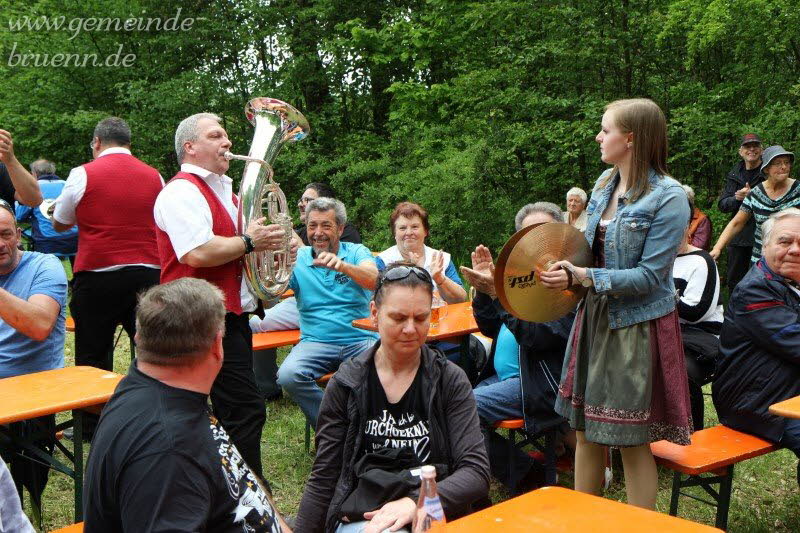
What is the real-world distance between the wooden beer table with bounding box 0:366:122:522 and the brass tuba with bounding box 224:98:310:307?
78 centimetres

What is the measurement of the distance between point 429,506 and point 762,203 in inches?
245

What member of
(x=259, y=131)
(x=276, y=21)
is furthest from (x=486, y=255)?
(x=276, y=21)

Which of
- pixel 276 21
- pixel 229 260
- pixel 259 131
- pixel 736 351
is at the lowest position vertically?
pixel 736 351

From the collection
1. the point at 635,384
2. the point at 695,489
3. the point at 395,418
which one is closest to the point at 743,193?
the point at 695,489

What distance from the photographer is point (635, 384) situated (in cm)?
285

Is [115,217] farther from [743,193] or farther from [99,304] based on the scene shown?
[743,193]

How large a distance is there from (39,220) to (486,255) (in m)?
6.86

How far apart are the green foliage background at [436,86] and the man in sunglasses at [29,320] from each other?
6.08 m

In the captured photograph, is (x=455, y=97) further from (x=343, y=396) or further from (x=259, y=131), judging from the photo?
(x=343, y=396)

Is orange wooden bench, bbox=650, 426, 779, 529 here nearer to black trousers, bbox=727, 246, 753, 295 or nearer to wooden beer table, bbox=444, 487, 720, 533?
wooden beer table, bbox=444, 487, 720, 533

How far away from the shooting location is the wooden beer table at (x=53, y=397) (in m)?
2.80

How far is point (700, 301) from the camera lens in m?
4.27

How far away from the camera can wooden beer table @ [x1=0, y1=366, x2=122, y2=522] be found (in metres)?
2.80

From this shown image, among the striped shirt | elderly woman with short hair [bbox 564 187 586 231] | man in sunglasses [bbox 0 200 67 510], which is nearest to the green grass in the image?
man in sunglasses [bbox 0 200 67 510]
